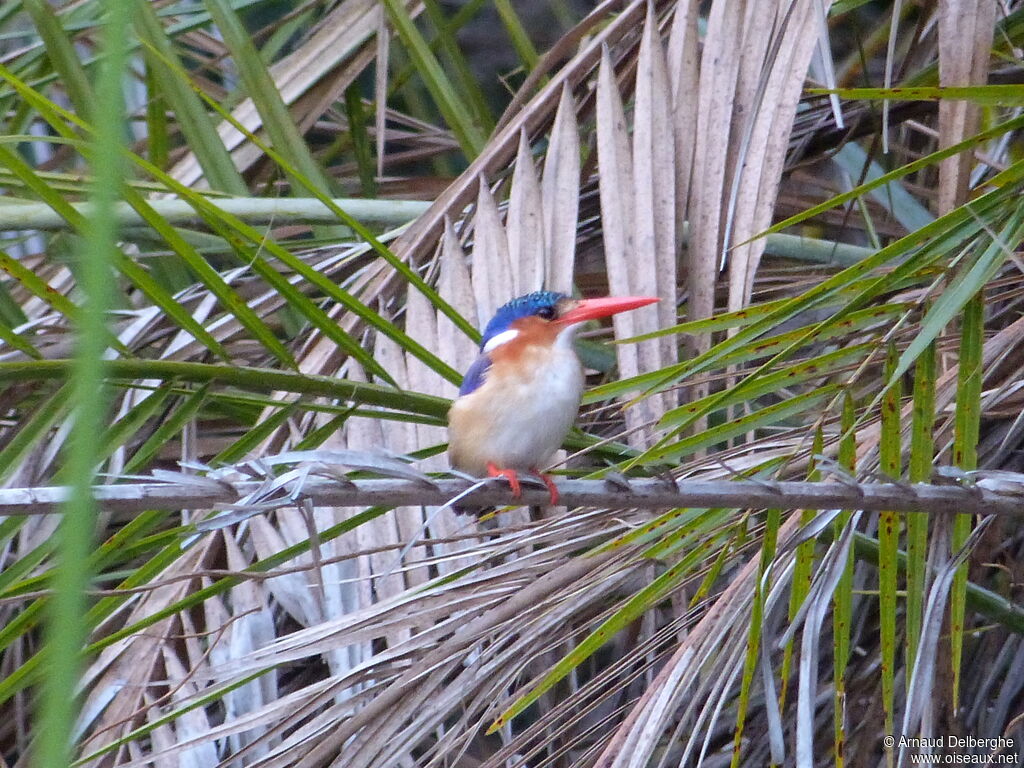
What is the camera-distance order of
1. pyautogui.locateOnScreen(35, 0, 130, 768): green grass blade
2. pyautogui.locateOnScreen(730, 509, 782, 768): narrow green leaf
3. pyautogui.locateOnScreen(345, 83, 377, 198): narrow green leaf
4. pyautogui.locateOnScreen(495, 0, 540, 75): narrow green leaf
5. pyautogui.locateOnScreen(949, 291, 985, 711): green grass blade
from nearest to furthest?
1. pyautogui.locateOnScreen(35, 0, 130, 768): green grass blade
2. pyautogui.locateOnScreen(730, 509, 782, 768): narrow green leaf
3. pyautogui.locateOnScreen(949, 291, 985, 711): green grass blade
4. pyautogui.locateOnScreen(495, 0, 540, 75): narrow green leaf
5. pyautogui.locateOnScreen(345, 83, 377, 198): narrow green leaf

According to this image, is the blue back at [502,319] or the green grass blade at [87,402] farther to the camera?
the blue back at [502,319]

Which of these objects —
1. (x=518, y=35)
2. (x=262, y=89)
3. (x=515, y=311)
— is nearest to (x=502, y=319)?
(x=515, y=311)

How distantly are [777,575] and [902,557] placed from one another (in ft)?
1.47

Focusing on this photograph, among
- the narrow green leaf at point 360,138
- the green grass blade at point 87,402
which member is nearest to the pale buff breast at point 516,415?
the narrow green leaf at point 360,138

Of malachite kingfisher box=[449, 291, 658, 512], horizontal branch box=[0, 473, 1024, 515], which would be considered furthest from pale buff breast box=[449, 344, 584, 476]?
horizontal branch box=[0, 473, 1024, 515]

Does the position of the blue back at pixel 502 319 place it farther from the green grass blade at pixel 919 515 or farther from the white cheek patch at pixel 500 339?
the green grass blade at pixel 919 515

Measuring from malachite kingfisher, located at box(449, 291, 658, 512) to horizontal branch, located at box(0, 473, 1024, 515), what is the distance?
50cm

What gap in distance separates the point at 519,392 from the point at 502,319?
168 millimetres

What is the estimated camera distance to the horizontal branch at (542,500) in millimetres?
1287

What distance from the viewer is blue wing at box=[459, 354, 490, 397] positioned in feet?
8.16

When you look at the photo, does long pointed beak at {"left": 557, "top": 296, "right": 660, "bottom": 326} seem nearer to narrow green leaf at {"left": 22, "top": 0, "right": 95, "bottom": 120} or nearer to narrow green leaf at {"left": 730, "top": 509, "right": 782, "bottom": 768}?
narrow green leaf at {"left": 730, "top": 509, "right": 782, "bottom": 768}

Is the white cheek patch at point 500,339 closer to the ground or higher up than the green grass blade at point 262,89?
closer to the ground

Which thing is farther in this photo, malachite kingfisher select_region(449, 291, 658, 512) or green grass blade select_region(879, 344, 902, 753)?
malachite kingfisher select_region(449, 291, 658, 512)

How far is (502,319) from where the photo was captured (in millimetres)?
2543
